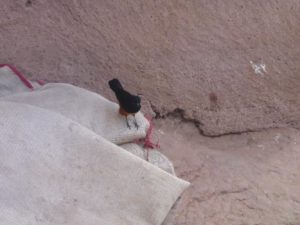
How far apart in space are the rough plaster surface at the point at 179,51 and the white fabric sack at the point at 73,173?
401mm

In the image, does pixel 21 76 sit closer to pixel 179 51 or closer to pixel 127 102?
pixel 127 102

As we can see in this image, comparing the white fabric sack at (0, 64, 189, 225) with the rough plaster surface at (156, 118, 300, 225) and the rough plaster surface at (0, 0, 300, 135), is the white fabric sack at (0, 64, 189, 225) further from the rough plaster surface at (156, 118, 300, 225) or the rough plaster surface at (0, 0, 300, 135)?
the rough plaster surface at (0, 0, 300, 135)

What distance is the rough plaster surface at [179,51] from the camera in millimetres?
1901

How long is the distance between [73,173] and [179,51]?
0.74 metres

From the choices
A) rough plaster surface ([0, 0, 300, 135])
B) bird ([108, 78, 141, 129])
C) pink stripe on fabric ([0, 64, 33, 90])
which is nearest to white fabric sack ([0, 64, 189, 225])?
bird ([108, 78, 141, 129])

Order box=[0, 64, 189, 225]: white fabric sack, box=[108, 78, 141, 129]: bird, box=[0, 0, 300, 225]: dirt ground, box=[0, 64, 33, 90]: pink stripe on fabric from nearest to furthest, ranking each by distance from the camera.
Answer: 1. box=[0, 64, 189, 225]: white fabric sack
2. box=[108, 78, 141, 129]: bird
3. box=[0, 64, 33, 90]: pink stripe on fabric
4. box=[0, 0, 300, 225]: dirt ground

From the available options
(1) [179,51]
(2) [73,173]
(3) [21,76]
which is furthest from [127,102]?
(1) [179,51]

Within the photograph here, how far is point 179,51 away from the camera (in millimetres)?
1989

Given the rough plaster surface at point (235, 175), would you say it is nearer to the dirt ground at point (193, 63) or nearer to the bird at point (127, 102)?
the dirt ground at point (193, 63)

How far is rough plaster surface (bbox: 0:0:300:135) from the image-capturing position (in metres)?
1.90

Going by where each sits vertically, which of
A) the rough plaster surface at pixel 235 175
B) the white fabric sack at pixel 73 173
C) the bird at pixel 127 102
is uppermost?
the bird at pixel 127 102

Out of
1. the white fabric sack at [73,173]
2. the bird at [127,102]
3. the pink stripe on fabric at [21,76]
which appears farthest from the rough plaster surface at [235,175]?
the pink stripe on fabric at [21,76]

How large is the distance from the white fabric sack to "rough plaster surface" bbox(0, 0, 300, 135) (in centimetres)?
40

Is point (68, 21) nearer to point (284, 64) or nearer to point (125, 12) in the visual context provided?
point (125, 12)
